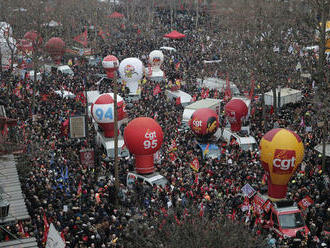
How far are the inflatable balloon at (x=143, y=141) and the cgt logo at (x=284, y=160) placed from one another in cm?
611

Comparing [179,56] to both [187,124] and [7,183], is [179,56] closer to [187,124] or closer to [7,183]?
[187,124]

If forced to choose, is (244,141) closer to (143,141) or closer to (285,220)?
(143,141)

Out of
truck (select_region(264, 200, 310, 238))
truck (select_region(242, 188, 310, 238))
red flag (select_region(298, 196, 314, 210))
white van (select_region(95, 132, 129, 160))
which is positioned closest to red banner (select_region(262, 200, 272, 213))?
truck (select_region(242, 188, 310, 238))

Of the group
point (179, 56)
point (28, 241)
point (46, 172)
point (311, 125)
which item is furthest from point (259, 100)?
point (28, 241)

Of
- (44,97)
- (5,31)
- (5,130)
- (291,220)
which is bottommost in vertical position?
(291,220)

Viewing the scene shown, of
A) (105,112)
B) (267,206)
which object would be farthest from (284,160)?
(105,112)

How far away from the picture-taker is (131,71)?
130 feet

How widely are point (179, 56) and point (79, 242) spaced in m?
38.1

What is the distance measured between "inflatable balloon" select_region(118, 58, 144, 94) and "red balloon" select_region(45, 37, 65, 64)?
12362 mm

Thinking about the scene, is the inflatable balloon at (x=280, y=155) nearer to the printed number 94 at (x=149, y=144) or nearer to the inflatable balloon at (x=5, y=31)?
the printed number 94 at (x=149, y=144)

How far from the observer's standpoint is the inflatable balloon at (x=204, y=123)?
28041mm

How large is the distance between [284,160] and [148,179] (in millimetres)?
6604

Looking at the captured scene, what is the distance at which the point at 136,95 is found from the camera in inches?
1585

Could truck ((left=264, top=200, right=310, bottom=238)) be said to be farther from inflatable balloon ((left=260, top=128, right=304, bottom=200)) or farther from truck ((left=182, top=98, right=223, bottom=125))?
truck ((left=182, top=98, right=223, bottom=125))
